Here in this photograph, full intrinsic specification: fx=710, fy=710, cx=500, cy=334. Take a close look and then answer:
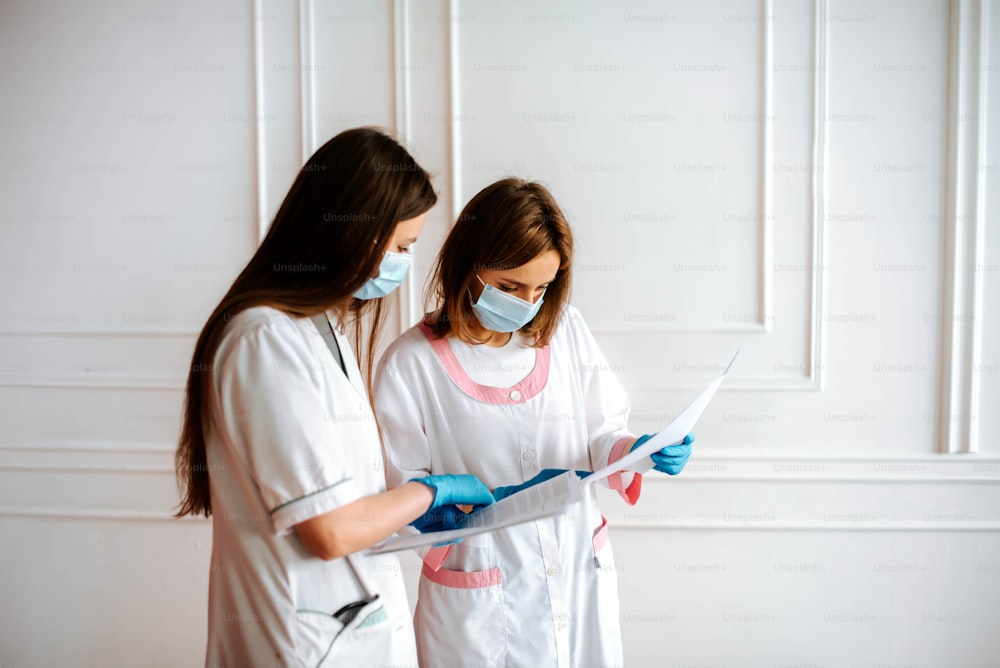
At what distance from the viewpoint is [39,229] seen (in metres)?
2.19

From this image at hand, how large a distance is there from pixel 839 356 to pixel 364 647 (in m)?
1.56

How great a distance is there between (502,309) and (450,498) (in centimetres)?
41

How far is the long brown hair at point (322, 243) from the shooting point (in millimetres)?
972

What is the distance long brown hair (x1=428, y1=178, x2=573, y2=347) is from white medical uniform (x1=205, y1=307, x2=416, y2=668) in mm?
467

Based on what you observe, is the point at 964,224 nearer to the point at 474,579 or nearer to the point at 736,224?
the point at 736,224

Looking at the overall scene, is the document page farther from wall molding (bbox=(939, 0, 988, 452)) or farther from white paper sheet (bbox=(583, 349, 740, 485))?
wall molding (bbox=(939, 0, 988, 452))

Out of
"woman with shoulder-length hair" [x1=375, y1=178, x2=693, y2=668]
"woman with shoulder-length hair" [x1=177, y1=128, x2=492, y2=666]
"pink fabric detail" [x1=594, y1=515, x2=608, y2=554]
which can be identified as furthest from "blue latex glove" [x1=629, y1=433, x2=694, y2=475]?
"woman with shoulder-length hair" [x1=177, y1=128, x2=492, y2=666]

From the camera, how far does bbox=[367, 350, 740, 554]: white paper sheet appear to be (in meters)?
1.01

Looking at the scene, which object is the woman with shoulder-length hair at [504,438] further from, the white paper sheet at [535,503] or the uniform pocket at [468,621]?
the white paper sheet at [535,503]

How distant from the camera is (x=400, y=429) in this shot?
1.41 meters

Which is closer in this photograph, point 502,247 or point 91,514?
point 502,247

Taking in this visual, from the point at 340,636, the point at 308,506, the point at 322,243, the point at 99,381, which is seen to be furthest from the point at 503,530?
the point at 99,381

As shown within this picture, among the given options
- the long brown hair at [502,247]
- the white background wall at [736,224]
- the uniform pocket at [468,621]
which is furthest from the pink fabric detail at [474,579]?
the white background wall at [736,224]

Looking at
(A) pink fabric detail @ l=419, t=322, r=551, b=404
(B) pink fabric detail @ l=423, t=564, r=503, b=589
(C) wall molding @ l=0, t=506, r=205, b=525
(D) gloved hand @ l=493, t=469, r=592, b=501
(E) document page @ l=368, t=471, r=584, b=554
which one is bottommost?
(C) wall molding @ l=0, t=506, r=205, b=525
